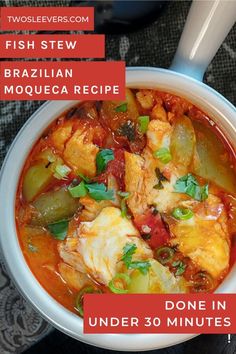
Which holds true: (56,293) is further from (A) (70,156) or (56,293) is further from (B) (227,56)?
(B) (227,56)

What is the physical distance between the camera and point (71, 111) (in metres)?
1.04

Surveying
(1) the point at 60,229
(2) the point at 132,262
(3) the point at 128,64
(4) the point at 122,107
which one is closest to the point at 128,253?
(2) the point at 132,262

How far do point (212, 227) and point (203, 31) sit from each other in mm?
306

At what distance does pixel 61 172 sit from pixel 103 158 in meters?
0.07

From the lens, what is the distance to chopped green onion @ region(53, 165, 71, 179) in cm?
103

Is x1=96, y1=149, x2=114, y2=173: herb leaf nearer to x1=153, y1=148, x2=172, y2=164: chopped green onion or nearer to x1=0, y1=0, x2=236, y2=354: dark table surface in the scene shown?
x1=153, y1=148, x2=172, y2=164: chopped green onion

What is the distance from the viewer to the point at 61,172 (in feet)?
3.37

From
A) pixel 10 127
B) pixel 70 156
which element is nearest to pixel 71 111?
pixel 70 156
